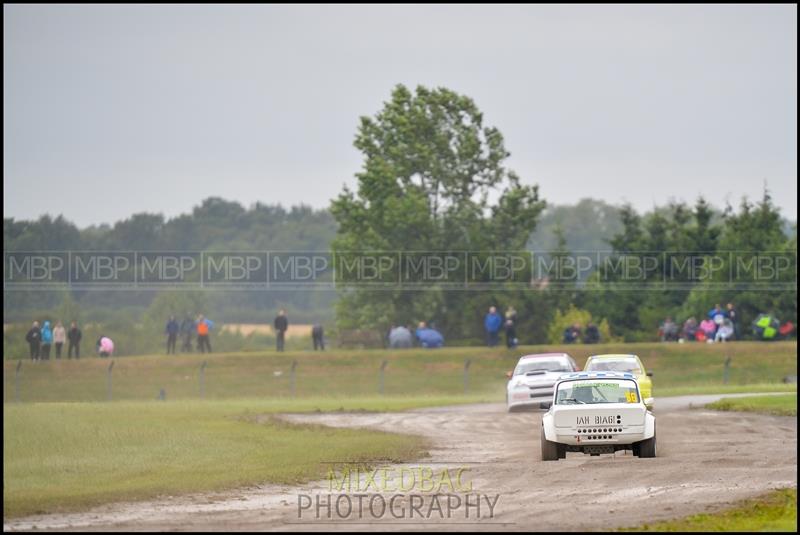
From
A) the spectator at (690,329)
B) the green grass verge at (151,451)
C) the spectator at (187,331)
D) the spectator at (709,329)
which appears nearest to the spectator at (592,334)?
the spectator at (690,329)

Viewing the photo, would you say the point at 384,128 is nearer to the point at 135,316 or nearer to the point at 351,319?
the point at 351,319

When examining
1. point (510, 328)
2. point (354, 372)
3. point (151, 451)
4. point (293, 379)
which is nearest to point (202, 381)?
point (293, 379)

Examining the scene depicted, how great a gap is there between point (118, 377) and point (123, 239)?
52963 mm

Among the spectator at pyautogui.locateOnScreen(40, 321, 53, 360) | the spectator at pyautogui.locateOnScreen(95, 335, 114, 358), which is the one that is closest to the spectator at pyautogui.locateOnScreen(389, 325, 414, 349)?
the spectator at pyautogui.locateOnScreen(95, 335, 114, 358)

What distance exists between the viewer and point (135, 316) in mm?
91062

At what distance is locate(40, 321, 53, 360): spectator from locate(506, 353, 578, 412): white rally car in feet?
95.3

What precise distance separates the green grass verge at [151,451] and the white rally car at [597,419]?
4.34 m

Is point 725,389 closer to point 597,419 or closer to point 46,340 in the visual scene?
point 46,340

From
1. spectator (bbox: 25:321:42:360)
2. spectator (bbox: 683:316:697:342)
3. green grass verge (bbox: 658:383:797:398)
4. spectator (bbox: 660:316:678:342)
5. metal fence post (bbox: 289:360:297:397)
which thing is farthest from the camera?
spectator (bbox: 660:316:678:342)

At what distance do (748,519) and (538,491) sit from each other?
3.63m

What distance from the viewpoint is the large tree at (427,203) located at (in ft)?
251

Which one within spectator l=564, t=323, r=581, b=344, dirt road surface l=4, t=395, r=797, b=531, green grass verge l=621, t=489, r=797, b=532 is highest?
spectator l=564, t=323, r=581, b=344

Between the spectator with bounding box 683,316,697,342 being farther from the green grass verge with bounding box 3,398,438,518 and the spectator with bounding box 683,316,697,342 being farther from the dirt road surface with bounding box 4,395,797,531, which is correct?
the dirt road surface with bounding box 4,395,797,531

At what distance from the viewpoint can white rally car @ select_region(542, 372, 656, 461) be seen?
80.7 ft
